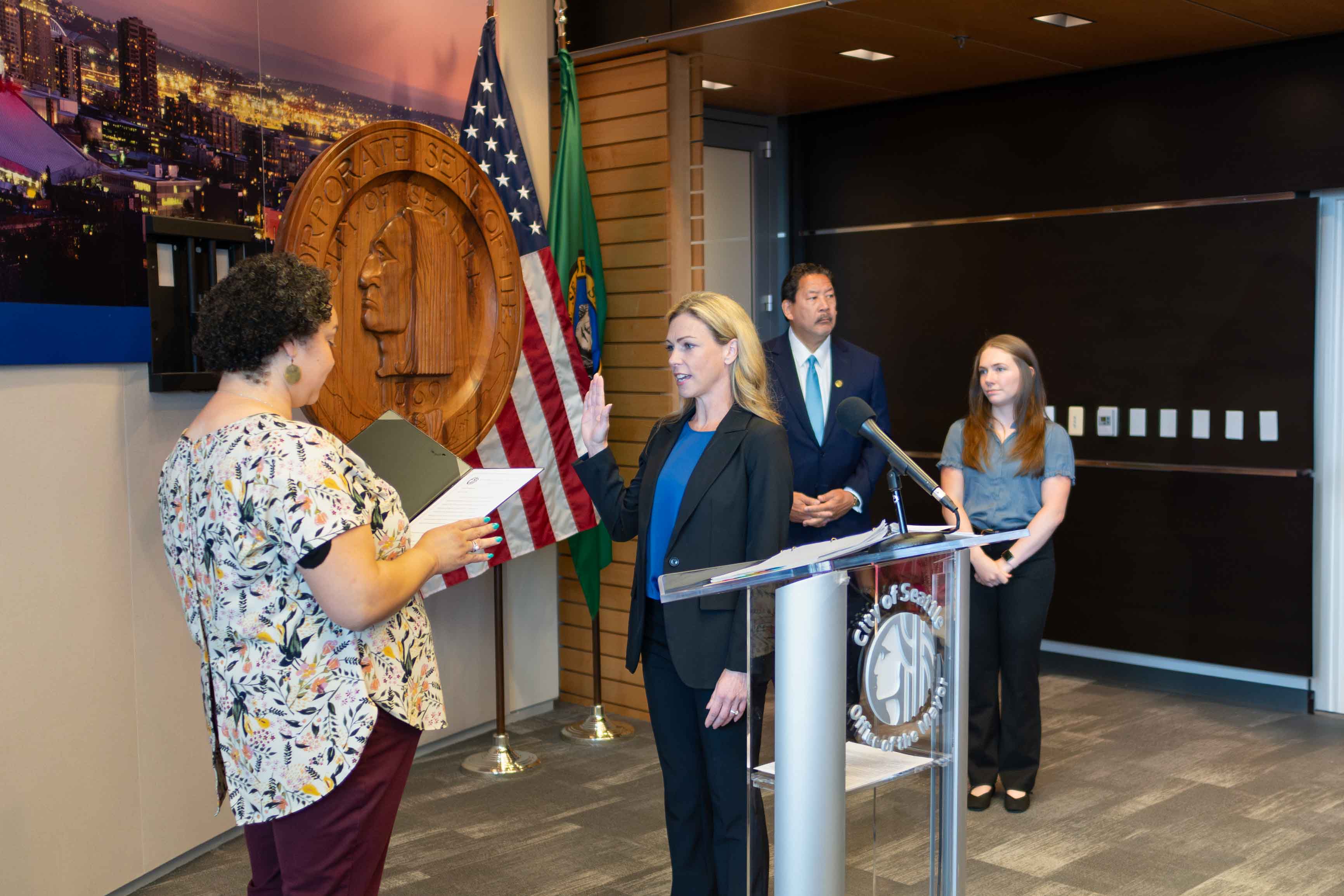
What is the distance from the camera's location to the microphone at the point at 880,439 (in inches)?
85.7

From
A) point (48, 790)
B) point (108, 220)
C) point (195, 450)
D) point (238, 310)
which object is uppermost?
point (108, 220)

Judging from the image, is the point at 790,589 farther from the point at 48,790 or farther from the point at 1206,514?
the point at 1206,514

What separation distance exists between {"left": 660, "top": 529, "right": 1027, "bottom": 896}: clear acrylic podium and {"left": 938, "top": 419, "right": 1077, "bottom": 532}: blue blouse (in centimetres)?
→ 170

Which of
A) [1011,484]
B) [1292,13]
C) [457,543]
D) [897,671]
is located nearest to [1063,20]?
[1292,13]

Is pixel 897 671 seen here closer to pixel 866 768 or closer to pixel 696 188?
pixel 866 768

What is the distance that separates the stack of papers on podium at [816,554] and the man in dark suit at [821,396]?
2.14 metres

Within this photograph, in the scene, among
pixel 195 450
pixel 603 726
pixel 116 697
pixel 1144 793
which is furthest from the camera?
pixel 603 726

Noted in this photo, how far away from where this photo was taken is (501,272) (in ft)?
14.7

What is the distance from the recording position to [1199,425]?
551 centimetres

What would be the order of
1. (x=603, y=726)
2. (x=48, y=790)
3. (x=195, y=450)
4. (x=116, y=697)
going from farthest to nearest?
(x=603, y=726) < (x=116, y=697) < (x=48, y=790) < (x=195, y=450)

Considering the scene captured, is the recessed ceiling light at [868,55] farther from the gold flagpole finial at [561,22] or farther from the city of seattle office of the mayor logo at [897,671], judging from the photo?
the city of seattle office of the mayor logo at [897,671]

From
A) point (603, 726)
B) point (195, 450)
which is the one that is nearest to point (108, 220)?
point (195, 450)

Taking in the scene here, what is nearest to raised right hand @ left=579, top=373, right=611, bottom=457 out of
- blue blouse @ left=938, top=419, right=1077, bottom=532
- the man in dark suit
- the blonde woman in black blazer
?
the blonde woman in black blazer

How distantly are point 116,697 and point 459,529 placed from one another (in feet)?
5.64
